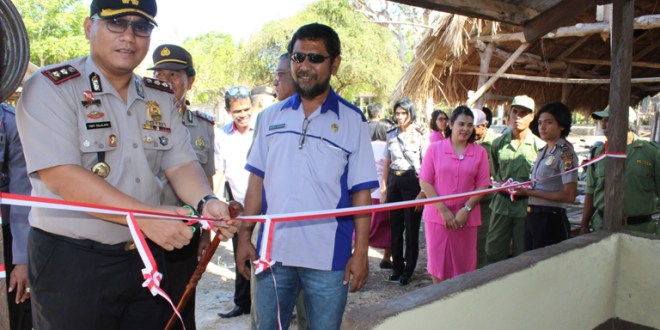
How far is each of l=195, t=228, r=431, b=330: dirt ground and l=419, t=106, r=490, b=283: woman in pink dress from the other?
2.95 feet

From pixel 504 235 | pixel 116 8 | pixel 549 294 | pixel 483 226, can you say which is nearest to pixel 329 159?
pixel 116 8

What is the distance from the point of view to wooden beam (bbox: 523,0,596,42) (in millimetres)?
3160

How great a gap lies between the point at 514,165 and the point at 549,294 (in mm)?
2131

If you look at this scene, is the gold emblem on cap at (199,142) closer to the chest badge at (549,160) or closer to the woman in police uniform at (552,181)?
the woman in police uniform at (552,181)

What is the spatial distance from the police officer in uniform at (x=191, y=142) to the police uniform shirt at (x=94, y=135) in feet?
1.60

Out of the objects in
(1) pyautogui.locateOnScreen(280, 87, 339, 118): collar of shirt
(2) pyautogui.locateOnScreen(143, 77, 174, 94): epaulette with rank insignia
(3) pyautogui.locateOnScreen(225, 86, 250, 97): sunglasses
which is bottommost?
(1) pyautogui.locateOnScreen(280, 87, 339, 118): collar of shirt

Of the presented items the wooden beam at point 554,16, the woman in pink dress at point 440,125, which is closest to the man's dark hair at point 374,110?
the woman in pink dress at point 440,125

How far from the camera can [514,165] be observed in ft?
15.4

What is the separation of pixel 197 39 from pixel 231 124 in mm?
35128

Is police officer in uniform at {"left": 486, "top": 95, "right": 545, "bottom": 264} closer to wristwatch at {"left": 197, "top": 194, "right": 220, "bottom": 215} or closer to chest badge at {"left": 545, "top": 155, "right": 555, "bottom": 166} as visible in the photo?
chest badge at {"left": 545, "top": 155, "right": 555, "bottom": 166}

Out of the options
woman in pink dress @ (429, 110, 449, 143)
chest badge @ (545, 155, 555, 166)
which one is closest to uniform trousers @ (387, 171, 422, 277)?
woman in pink dress @ (429, 110, 449, 143)

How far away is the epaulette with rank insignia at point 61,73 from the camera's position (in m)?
1.75

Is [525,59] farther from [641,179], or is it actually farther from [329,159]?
[329,159]

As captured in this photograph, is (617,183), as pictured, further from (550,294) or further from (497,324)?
(497,324)
